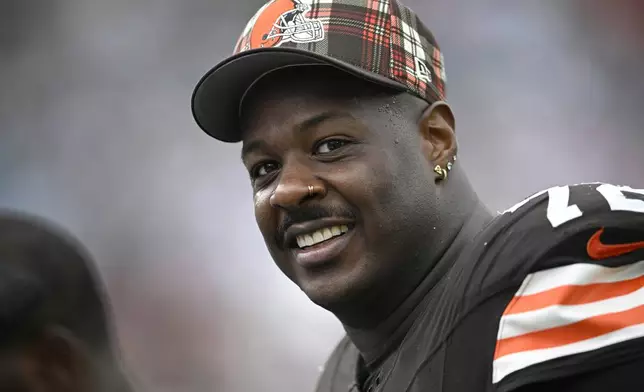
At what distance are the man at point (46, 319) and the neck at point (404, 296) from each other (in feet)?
2.09

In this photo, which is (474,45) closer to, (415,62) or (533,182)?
(533,182)

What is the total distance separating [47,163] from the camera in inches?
212

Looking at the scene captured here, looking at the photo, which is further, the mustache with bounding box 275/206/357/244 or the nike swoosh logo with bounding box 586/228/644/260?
the mustache with bounding box 275/206/357/244

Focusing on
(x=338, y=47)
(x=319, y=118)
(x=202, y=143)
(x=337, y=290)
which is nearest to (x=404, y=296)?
(x=337, y=290)

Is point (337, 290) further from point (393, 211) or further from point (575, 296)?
point (575, 296)

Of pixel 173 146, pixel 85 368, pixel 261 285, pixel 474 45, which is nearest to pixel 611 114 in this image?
pixel 474 45

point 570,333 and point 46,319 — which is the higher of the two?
point 46,319

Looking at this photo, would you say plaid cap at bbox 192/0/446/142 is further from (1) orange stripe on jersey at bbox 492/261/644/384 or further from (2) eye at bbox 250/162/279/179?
(1) orange stripe on jersey at bbox 492/261/644/384

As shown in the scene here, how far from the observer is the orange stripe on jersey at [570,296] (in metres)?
1.07

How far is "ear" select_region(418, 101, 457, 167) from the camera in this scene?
1.54m

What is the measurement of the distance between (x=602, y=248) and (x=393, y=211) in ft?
1.38

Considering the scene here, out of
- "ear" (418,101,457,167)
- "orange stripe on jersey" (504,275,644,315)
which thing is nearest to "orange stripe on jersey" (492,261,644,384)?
"orange stripe on jersey" (504,275,644,315)

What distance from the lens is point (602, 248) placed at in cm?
110

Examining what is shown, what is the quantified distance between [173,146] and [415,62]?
4107 millimetres
